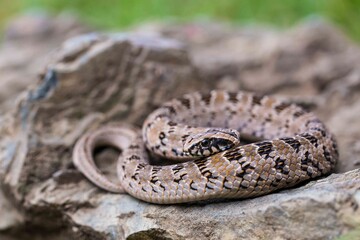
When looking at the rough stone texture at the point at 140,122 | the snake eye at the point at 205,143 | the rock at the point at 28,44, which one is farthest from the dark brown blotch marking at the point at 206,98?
the rock at the point at 28,44

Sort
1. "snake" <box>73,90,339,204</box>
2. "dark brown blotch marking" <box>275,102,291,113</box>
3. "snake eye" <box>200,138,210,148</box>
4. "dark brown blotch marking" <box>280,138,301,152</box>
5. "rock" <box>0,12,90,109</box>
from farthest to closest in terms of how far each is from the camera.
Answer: "rock" <box>0,12,90,109</box>, "dark brown blotch marking" <box>275,102,291,113</box>, "snake eye" <box>200,138,210,148</box>, "dark brown blotch marking" <box>280,138,301,152</box>, "snake" <box>73,90,339,204</box>

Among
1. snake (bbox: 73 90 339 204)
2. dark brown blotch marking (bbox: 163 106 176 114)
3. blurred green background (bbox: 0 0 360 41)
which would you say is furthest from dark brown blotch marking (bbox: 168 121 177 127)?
blurred green background (bbox: 0 0 360 41)

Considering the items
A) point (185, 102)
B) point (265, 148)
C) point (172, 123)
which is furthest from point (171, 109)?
point (265, 148)

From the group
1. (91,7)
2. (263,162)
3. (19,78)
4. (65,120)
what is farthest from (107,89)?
(91,7)

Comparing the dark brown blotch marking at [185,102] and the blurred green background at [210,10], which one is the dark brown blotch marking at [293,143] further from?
the blurred green background at [210,10]

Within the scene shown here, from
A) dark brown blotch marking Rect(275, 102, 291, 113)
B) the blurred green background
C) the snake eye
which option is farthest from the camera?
the blurred green background

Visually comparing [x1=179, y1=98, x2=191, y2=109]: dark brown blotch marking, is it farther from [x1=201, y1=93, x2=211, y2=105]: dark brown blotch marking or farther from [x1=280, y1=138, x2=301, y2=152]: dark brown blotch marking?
[x1=280, y1=138, x2=301, y2=152]: dark brown blotch marking

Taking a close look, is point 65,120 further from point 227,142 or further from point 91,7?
point 91,7
